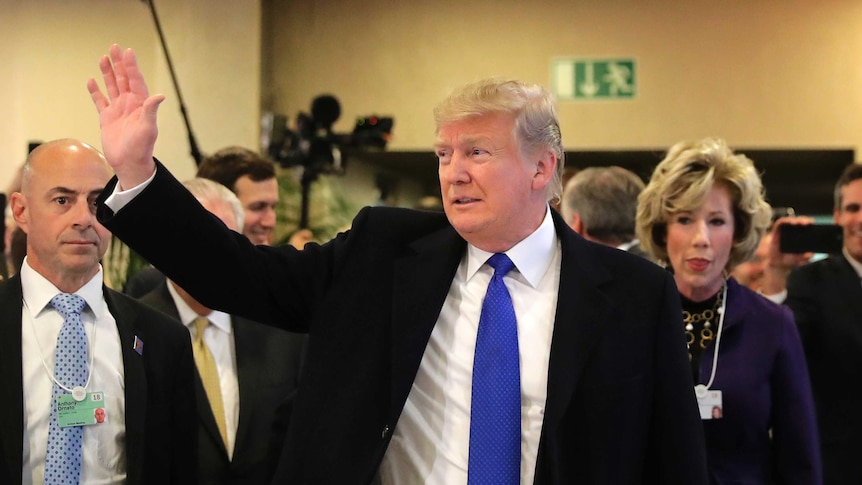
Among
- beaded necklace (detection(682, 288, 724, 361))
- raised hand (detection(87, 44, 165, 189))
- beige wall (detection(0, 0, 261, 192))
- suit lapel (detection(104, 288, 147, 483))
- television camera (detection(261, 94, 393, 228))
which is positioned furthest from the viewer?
beige wall (detection(0, 0, 261, 192))

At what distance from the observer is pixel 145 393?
7.53 feet

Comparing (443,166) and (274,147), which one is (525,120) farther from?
(274,147)

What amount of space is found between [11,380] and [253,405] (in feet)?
2.51

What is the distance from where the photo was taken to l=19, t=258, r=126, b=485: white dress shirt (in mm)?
2170

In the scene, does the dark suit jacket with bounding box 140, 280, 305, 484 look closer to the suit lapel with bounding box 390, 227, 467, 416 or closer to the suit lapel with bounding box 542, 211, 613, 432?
the suit lapel with bounding box 390, 227, 467, 416

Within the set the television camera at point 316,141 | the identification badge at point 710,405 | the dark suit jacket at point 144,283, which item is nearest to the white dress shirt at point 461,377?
the identification badge at point 710,405

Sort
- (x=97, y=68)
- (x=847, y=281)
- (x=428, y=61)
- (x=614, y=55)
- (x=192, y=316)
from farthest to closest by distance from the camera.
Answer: (x=428, y=61), (x=614, y=55), (x=97, y=68), (x=847, y=281), (x=192, y=316)

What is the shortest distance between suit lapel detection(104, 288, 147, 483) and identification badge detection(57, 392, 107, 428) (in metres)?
0.06

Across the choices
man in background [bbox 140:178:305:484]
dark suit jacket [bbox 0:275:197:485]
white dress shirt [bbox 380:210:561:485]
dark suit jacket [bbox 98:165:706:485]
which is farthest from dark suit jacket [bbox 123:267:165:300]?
white dress shirt [bbox 380:210:561:485]

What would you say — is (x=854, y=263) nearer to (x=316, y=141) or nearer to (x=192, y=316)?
(x=192, y=316)

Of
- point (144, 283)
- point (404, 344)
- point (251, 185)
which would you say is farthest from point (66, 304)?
point (251, 185)

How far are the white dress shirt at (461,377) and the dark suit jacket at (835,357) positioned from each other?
Answer: 1498mm

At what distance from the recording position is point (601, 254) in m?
2.09

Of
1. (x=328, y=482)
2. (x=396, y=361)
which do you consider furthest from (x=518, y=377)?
(x=328, y=482)
